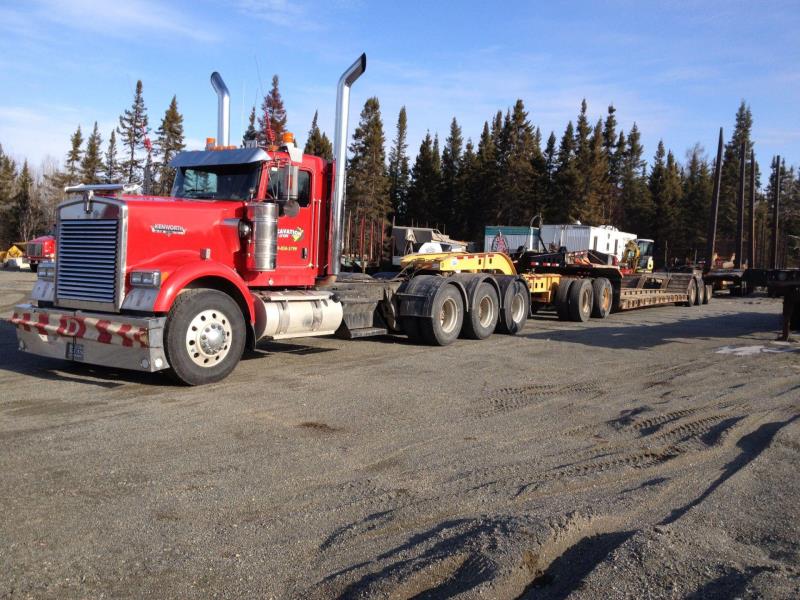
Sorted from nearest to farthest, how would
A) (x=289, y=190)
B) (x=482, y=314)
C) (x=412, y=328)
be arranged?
(x=289, y=190)
(x=412, y=328)
(x=482, y=314)

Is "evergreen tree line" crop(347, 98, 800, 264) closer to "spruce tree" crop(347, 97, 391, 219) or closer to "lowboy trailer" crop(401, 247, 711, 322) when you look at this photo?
"spruce tree" crop(347, 97, 391, 219)

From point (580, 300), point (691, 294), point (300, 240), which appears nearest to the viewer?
point (300, 240)

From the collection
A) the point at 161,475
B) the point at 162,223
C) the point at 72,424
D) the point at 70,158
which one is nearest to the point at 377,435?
the point at 161,475

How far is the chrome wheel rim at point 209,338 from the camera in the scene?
7.71 m

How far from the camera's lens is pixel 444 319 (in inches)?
477

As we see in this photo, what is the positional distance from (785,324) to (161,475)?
13.0 metres

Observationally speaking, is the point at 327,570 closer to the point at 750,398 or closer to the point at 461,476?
the point at 461,476

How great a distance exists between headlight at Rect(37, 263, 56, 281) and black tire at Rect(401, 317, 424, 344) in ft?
18.0

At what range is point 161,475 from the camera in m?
4.80

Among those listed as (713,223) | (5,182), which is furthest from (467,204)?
(5,182)

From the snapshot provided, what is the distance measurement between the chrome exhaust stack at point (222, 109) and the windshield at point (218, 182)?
56.0 inches

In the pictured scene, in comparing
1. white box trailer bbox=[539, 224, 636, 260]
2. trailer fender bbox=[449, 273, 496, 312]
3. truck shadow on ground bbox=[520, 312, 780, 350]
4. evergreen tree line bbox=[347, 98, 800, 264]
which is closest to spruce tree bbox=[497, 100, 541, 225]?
evergreen tree line bbox=[347, 98, 800, 264]

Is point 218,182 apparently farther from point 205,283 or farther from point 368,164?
point 368,164

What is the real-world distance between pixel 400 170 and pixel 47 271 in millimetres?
70762
